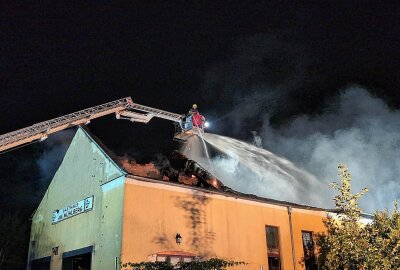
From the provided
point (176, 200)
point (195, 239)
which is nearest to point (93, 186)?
point (176, 200)

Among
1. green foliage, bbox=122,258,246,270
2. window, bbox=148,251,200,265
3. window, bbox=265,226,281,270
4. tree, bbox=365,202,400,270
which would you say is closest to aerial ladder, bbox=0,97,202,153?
window, bbox=265,226,281,270

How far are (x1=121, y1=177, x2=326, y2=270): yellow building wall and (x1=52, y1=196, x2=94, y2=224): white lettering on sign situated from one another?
3.52 meters

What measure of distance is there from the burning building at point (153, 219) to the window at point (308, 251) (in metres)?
0.05

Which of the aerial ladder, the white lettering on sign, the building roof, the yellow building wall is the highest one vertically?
the aerial ladder

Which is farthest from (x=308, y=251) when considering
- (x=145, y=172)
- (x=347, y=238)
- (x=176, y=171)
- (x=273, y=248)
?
(x=145, y=172)

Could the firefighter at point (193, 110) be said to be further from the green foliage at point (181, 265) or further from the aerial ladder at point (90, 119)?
the green foliage at point (181, 265)

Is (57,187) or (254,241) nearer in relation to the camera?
(254,241)

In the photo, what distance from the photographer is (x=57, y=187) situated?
22.6 metres

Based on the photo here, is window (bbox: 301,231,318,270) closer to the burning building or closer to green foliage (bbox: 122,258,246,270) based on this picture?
the burning building

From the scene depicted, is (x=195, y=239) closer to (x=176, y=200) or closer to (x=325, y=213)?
(x=176, y=200)

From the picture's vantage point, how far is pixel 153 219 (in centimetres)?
1662

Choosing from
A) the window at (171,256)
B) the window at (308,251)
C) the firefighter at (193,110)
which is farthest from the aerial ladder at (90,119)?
the window at (308,251)

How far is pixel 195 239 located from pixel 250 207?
413 centimetres

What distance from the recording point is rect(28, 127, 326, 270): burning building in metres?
16.3
